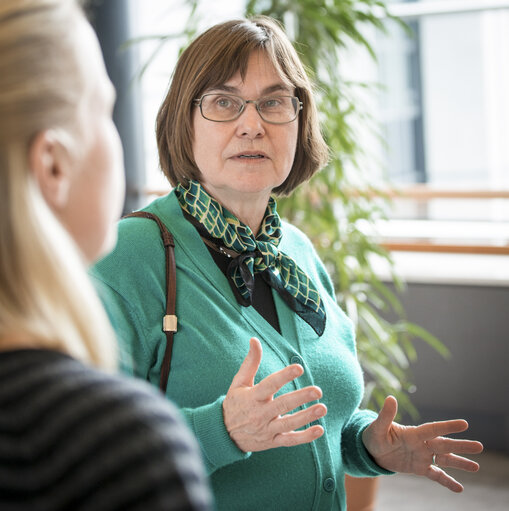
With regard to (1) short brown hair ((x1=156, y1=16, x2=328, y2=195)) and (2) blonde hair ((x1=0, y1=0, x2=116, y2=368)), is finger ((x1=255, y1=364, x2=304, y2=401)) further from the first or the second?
(1) short brown hair ((x1=156, y1=16, x2=328, y2=195))

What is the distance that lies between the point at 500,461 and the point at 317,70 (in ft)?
6.53

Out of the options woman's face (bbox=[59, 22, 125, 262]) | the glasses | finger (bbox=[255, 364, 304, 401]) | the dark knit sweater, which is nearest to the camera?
the dark knit sweater

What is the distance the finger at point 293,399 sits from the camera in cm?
103

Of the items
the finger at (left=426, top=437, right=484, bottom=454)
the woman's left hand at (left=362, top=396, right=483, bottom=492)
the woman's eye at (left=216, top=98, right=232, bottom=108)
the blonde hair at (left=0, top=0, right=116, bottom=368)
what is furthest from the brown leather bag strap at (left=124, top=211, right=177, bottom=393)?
the blonde hair at (left=0, top=0, right=116, bottom=368)

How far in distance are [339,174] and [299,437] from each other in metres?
1.55

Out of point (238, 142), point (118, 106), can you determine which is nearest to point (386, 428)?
point (238, 142)

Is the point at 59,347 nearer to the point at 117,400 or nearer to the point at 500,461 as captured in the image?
the point at 117,400

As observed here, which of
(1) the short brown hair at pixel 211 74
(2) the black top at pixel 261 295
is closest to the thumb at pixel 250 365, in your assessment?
(2) the black top at pixel 261 295

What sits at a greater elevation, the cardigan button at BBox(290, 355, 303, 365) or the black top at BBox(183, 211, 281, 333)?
the black top at BBox(183, 211, 281, 333)

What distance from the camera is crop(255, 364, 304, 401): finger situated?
100 cm

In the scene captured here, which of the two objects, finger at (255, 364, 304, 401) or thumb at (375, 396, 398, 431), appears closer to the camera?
finger at (255, 364, 304, 401)

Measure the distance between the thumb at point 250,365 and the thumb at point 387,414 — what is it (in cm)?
38

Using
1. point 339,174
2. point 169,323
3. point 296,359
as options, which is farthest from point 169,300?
point 339,174

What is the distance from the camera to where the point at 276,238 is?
153 cm
